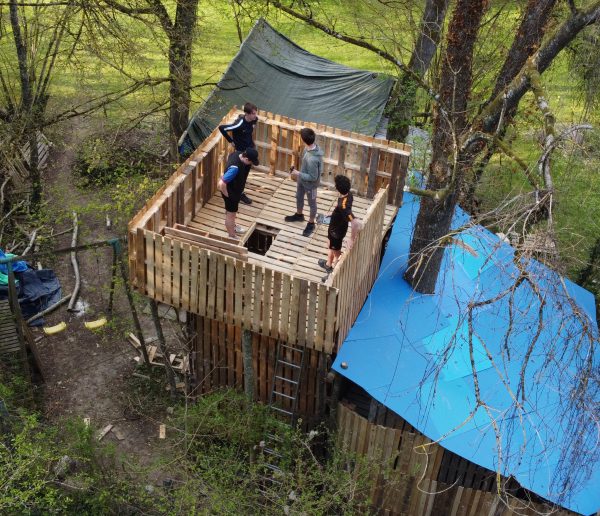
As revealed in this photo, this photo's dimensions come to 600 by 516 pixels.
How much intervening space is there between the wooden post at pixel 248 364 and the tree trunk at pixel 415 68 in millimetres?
6476

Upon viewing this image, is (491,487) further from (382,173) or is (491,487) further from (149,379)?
(149,379)

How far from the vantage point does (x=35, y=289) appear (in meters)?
12.4

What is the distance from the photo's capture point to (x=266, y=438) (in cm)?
988

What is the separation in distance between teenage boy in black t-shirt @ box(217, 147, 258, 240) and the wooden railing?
0.59m

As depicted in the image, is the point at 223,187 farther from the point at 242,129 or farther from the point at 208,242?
the point at 242,129

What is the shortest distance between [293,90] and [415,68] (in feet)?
8.82

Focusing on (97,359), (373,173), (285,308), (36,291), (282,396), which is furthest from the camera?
(36,291)

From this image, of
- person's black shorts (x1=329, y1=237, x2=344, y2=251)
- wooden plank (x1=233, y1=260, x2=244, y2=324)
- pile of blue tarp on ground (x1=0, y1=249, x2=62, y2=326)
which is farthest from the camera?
pile of blue tarp on ground (x1=0, y1=249, x2=62, y2=326)

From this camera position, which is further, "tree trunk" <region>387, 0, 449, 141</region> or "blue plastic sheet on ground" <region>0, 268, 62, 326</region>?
"tree trunk" <region>387, 0, 449, 141</region>

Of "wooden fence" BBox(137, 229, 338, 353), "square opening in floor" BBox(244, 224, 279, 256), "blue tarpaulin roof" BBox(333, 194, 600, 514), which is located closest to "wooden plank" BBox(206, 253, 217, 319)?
"wooden fence" BBox(137, 229, 338, 353)

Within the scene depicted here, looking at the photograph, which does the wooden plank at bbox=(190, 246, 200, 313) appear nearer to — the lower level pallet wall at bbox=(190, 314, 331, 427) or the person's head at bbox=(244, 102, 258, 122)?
the lower level pallet wall at bbox=(190, 314, 331, 427)

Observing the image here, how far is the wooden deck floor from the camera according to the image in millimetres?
9539

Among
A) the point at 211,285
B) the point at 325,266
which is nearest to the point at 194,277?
the point at 211,285

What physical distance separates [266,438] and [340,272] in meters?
2.96
